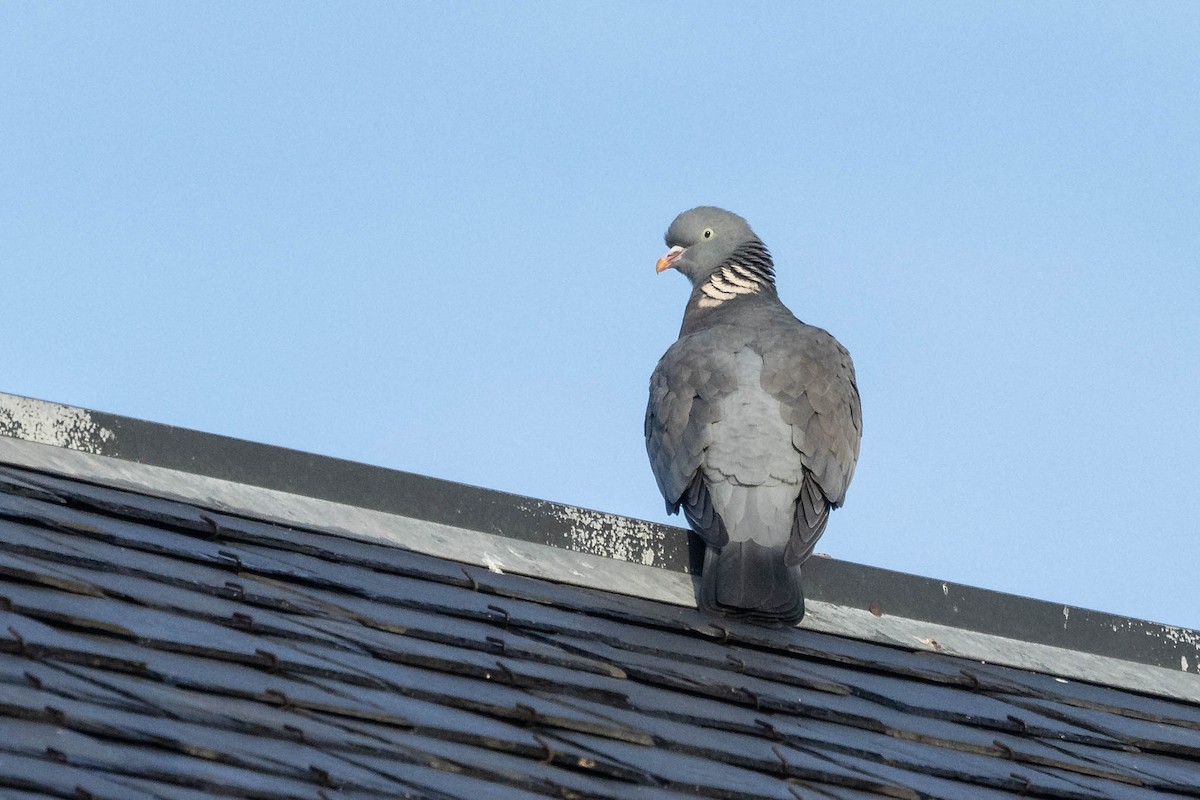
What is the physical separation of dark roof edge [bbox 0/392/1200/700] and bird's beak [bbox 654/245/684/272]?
111 inches

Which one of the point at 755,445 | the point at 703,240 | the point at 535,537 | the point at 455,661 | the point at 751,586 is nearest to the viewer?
the point at 455,661

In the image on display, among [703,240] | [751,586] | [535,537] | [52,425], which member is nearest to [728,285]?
[703,240]

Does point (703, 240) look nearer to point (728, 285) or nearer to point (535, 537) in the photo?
point (728, 285)

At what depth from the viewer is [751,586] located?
4.07 meters

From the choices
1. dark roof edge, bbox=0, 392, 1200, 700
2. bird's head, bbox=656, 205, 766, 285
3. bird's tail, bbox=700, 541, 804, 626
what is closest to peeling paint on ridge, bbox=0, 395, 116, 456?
dark roof edge, bbox=0, 392, 1200, 700

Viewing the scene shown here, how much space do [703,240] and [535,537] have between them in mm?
3326

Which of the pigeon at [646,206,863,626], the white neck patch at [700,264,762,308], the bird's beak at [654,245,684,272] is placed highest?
the bird's beak at [654,245,684,272]

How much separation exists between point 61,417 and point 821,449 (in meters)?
2.15

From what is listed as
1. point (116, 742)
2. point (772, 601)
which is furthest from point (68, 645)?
point (772, 601)

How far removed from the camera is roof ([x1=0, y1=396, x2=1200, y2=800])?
244 centimetres

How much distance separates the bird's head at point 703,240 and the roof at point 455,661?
262 cm

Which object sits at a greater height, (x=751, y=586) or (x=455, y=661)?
(x=751, y=586)

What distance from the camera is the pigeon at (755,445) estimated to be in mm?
4344

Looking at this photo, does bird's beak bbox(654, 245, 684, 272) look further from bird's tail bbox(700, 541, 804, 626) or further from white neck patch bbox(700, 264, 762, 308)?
bird's tail bbox(700, 541, 804, 626)
